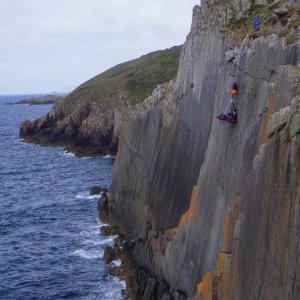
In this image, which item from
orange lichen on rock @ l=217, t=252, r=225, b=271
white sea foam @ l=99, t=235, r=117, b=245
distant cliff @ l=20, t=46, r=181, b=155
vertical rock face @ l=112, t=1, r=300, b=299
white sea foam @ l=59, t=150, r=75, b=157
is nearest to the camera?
vertical rock face @ l=112, t=1, r=300, b=299

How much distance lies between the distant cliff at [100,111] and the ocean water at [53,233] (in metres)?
9.43

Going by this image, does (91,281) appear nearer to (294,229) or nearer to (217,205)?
(217,205)

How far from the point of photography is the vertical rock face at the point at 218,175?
17.4 meters

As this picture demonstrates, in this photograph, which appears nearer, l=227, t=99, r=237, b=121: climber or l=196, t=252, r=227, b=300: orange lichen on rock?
l=196, t=252, r=227, b=300: orange lichen on rock

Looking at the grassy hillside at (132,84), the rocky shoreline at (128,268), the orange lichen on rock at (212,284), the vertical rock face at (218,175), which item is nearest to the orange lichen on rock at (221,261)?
the orange lichen on rock at (212,284)

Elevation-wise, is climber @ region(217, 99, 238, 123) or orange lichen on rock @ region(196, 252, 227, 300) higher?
climber @ region(217, 99, 238, 123)

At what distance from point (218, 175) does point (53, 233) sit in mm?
29278

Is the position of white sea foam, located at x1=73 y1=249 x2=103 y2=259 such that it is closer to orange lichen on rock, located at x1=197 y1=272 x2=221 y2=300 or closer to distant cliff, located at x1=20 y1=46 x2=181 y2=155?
orange lichen on rock, located at x1=197 y1=272 x2=221 y2=300

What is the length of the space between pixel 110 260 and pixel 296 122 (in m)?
30.0

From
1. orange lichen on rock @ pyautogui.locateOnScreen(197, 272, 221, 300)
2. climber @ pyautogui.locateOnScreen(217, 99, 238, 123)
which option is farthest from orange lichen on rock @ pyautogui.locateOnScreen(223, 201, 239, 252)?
climber @ pyautogui.locateOnScreen(217, 99, 238, 123)

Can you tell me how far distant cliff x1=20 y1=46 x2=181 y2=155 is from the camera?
4163 inches

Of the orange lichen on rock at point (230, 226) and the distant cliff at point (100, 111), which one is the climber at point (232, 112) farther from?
the distant cliff at point (100, 111)

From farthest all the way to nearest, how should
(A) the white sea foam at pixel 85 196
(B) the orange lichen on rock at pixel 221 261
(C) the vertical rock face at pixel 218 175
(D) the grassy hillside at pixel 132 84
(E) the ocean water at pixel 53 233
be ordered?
(D) the grassy hillside at pixel 132 84 → (A) the white sea foam at pixel 85 196 → (E) the ocean water at pixel 53 233 → (B) the orange lichen on rock at pixel 221 261 → (C) the vertical rock face at pixel 218 175

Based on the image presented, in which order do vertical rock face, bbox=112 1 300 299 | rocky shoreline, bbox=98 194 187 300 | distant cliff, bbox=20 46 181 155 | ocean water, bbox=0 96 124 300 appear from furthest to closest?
distant cliff, bbox=20 46 181 155
ocean water, bbox=0 96 124 300
rocky shoreline, bbox=98 194 187 300
vertical rock face, bbox=112 1 300 299
